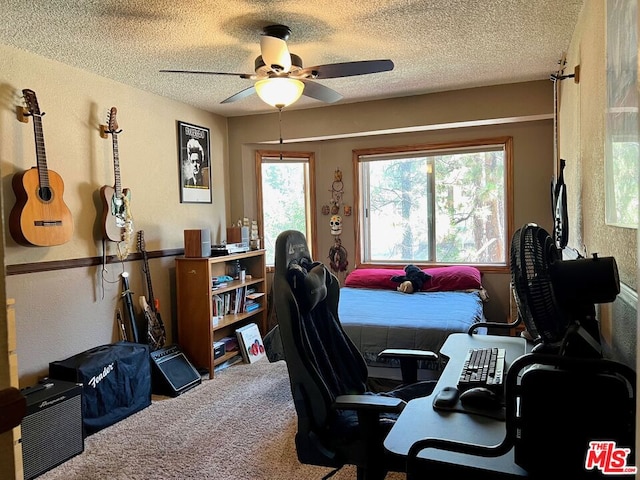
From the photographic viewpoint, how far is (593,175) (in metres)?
1.99

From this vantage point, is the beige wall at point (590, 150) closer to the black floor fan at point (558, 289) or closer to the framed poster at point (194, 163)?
the black floor fan at point (558, 289)

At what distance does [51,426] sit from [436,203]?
3792 millimetres

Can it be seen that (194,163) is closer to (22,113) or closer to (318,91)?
(22,113)

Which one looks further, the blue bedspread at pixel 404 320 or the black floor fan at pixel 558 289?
the blue bedspread at pixel 404 320

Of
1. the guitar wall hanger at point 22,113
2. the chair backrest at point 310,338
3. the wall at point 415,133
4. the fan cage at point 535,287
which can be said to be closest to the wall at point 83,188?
the guitar wall hanger at point 22,113

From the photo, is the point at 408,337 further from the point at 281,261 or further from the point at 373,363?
the point at 281,261

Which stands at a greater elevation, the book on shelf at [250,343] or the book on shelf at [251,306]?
the book on shelf at [251,306]

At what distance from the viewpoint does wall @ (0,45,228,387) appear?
2.75m

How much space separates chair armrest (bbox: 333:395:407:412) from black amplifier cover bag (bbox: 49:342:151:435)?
194cm

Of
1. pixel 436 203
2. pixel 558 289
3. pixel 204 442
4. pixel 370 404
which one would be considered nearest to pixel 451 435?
pixel 370 404

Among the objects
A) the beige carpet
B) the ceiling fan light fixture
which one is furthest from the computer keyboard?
the ceiling fan light fixture

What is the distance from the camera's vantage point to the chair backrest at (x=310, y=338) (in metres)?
1.60

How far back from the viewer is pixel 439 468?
1062 mm

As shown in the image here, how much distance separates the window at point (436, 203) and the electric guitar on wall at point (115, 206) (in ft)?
8.00
